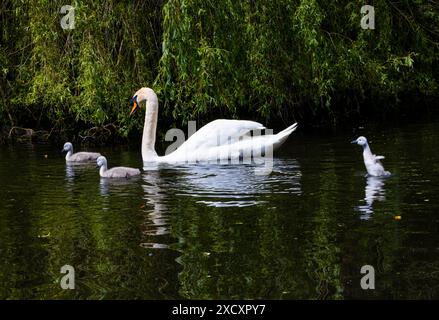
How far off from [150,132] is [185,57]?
46.6 inches

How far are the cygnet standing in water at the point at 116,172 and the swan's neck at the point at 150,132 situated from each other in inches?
57.2

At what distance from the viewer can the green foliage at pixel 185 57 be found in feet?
45.3

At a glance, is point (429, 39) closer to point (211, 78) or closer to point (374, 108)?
point (374, 108)

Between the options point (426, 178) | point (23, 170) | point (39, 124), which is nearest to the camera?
point (426, 178)

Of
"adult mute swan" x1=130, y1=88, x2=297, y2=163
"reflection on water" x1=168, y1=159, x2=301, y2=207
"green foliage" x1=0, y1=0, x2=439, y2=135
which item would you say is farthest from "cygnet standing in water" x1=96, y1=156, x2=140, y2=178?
"green foliage" x1=0, y1=0, x2=439, y2=135

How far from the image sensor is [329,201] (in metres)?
9.44

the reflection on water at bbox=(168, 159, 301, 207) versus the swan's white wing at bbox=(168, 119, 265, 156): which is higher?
the swan's white wing at bbox=(168, 119, 265, 156)

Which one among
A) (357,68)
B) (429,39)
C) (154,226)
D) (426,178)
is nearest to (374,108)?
(429,39)

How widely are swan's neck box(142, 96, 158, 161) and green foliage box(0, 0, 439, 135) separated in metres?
0.52

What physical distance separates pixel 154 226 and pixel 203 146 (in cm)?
441

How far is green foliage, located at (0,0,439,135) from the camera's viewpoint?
1381 cm

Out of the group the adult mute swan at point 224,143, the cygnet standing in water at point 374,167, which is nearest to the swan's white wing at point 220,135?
the adult mute swan at point 224,143

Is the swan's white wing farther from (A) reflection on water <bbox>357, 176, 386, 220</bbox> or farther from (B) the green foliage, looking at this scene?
(A) reflection on water <bbox>357, 176, 386, 220</bbox>
